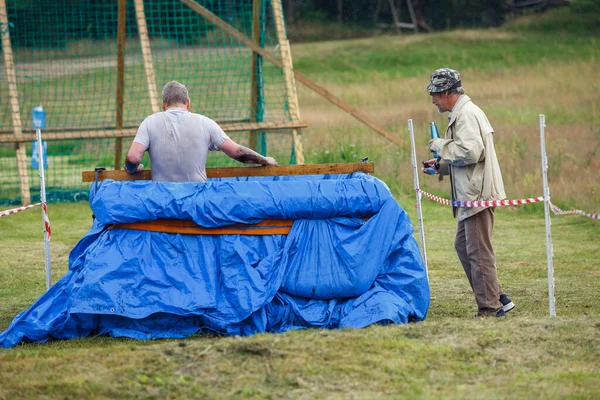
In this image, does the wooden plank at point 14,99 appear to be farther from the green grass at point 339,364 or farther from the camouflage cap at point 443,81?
the camouflage cap at point 443,81

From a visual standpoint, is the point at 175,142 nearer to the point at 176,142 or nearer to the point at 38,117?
the point at 176,142

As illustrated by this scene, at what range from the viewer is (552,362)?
18.0ft

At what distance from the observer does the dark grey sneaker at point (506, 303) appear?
7.12 metres

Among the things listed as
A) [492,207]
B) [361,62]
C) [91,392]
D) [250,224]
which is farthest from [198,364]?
[361,62]

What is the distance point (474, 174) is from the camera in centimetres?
689

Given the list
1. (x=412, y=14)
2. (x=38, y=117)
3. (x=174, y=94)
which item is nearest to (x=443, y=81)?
(x=174, y=94)

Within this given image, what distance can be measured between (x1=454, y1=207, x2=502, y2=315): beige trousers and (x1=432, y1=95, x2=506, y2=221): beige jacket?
98 mm

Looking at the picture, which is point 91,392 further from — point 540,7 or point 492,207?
point 540,7

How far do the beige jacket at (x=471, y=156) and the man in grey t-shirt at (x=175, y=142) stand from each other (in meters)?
1.73

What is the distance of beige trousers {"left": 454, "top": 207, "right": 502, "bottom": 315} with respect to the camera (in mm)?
6914

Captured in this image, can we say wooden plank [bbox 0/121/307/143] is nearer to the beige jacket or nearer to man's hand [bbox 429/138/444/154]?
man's hand [bbox 429/138/444/154]

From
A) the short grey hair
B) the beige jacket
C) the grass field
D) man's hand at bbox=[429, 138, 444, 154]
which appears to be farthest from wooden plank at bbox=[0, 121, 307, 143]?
the beige jacket

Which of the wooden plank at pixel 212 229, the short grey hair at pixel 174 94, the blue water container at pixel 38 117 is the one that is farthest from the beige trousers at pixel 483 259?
the blue water container at pixel 38 117

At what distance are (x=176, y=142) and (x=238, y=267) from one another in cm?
109
